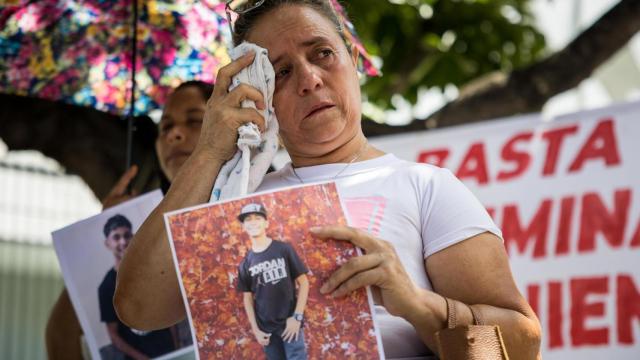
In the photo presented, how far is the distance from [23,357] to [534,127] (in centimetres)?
669

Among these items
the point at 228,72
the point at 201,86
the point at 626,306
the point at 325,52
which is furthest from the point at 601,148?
the point at 228,72

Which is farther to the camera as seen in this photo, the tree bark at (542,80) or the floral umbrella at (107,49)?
the tree bark at (542,80)

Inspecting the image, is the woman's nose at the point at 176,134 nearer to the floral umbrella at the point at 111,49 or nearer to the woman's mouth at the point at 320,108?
the floral umbrella at the point at 111,49

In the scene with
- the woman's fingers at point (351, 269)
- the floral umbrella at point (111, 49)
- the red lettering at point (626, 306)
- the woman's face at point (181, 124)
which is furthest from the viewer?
the red lettering at point (626, 306)

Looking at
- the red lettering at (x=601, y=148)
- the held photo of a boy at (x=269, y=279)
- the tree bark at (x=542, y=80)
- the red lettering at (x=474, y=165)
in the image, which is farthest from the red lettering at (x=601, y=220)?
the held photo of a boy at (x=269, y=279)

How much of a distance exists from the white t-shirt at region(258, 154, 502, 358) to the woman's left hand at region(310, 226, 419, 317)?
0.13 m

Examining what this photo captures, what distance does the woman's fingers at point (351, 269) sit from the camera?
1.44 metres

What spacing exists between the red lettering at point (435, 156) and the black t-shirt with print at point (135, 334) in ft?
7.12

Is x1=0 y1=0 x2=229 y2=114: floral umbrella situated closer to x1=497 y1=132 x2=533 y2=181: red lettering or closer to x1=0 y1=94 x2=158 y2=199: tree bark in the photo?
x1=0 y1=94 x2=158 y2=199: tree bark

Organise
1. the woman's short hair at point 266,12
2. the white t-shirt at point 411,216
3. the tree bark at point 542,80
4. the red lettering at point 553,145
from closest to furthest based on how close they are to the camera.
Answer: the white t-shirt at point 411,216 < the woman's short hair at point 266,12 < the red lettering at point 553,145 < the tree bark at point 542,80

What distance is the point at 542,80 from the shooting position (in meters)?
4.40

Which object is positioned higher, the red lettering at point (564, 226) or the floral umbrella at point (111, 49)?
the floral umbrella at point (111, 49)

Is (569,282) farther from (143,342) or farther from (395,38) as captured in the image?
(143,342)

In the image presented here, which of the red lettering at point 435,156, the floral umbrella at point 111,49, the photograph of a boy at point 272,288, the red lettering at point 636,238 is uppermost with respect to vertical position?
the floral umbrella at point 111,49
